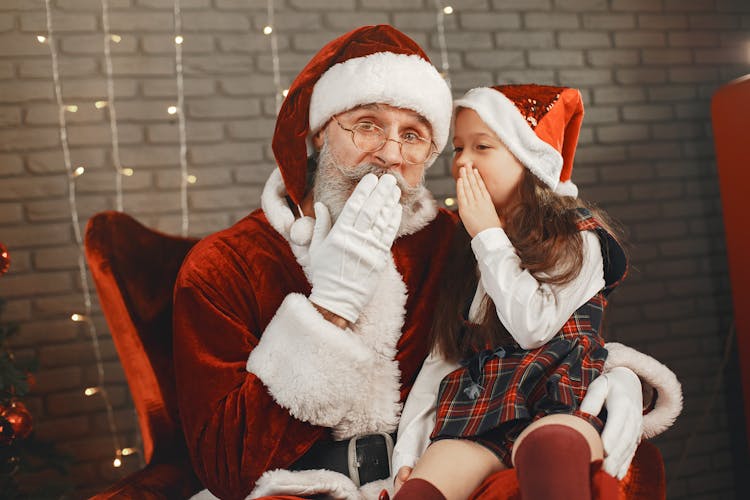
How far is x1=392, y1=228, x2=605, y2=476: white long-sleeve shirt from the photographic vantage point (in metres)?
1.42

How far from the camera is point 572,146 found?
1.80m

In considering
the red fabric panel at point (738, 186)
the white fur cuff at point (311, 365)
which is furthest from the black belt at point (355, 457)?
the red fabric panel at point (738, 186)

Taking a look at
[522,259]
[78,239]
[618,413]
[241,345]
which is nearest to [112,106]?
[78,239]

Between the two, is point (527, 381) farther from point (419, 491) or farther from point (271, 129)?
point (271, 129)

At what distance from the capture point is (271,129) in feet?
9.02

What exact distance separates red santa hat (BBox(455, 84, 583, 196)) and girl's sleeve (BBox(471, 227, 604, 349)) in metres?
0.22

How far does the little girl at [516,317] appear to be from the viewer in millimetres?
1332

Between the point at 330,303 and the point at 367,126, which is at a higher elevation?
the point at 367,126

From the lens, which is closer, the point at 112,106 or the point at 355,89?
the point at 355,89

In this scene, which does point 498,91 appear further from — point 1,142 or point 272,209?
point 1,142

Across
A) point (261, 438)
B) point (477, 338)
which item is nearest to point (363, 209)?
point (477, 338)

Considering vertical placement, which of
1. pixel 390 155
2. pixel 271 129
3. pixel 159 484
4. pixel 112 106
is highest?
pixel 112 106

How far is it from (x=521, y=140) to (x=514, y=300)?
0.44 m

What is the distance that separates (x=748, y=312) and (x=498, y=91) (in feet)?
5.37
